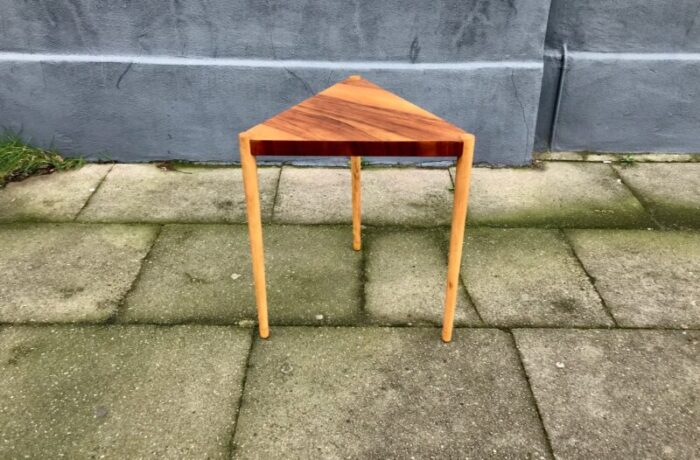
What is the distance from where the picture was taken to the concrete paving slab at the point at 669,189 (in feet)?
10.5

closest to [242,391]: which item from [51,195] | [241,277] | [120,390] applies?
[120,390]

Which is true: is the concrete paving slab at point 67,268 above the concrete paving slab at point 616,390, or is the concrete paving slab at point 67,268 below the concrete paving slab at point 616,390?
above

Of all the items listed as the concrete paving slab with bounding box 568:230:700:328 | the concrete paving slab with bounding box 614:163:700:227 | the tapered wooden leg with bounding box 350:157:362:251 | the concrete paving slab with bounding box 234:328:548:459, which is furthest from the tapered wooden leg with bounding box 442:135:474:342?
the concrete paving slab with bounding box 614:163:700:227

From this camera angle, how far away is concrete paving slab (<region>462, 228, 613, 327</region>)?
2449 millimetres

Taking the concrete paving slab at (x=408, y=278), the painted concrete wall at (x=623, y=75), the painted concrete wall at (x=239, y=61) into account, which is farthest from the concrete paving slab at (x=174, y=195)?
the painted concrete wall at (x=623, y=75)

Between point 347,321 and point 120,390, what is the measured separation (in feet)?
2.92

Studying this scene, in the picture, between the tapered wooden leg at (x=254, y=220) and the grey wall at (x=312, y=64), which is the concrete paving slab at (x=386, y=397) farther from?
the grey wall at (x=312, y=64)

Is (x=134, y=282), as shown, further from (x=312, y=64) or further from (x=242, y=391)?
(x=312, y=64)

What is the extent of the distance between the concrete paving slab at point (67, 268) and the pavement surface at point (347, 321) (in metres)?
0.01

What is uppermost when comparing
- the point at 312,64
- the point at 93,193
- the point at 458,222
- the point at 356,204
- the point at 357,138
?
the point at 357,138

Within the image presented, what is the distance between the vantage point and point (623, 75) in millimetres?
3643

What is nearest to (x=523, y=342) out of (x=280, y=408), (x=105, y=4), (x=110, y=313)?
(x=280, y=408)

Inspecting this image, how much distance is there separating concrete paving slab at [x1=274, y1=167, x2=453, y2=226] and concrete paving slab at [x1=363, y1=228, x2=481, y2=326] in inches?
6.7

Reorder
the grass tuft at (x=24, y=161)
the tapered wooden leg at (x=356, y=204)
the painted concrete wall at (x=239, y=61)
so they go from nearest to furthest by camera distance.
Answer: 1. the tapered wooden leg at (x=356, y=204)
2. the painted concrete wall at (x=239, y=61)
3. the grass tuft at (x=24, y=161)
